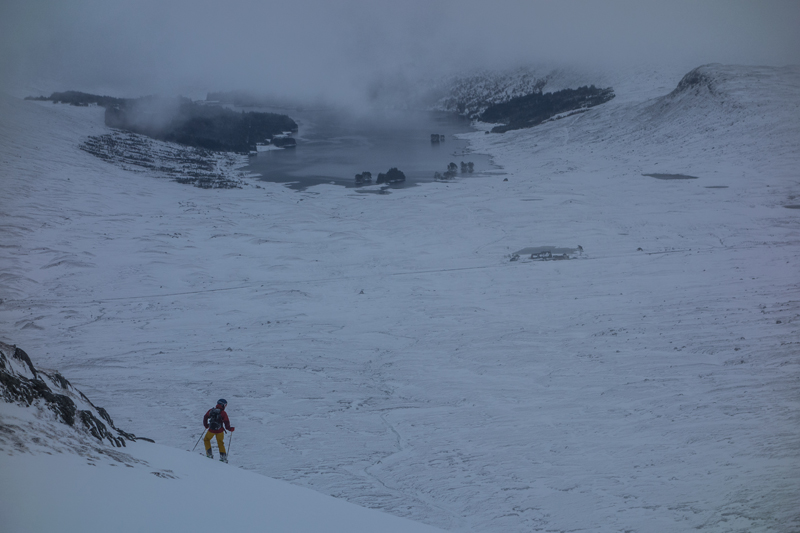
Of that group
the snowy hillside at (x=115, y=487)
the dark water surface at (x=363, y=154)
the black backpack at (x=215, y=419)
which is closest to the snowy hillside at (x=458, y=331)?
the snowy hillside at (x=115, y=487)

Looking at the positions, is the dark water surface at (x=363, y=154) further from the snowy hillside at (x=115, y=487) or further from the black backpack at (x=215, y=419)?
the snowy hillside at (x=115, y=487)

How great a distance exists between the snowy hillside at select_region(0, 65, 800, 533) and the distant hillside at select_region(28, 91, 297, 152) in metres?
9.69

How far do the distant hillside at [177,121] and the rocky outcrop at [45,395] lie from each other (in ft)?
98.9

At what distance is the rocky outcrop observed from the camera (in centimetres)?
369

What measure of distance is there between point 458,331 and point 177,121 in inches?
1195

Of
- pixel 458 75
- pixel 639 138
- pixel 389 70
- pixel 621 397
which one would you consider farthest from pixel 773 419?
pixel 389 70

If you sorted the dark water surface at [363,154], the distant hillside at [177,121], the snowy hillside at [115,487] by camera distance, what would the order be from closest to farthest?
1. the snowy hillside at [115,487]
2. the dark water surface at [363,154]
3. the distant hillside at [177,121]

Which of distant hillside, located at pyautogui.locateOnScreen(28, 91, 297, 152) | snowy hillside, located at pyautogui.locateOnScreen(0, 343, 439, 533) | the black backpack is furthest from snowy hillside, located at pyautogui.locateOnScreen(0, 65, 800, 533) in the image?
distant hillside, located at pyautogui.locateOnScreen(28, 91, 297, 152)

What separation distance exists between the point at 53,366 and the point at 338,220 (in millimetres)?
11636

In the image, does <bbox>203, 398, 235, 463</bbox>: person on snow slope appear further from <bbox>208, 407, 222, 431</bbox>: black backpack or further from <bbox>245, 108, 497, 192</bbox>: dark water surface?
<bbox>245, 108, 497, 192</bbox>: dark water surface

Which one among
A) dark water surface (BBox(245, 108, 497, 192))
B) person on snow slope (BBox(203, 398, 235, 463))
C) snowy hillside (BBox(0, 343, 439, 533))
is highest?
dark water surface (BBox(245, 108, 497, 192))

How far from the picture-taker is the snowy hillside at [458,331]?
21.0 ft

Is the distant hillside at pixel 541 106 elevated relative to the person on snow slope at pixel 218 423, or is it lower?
elevated

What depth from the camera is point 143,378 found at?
30.3 ft
